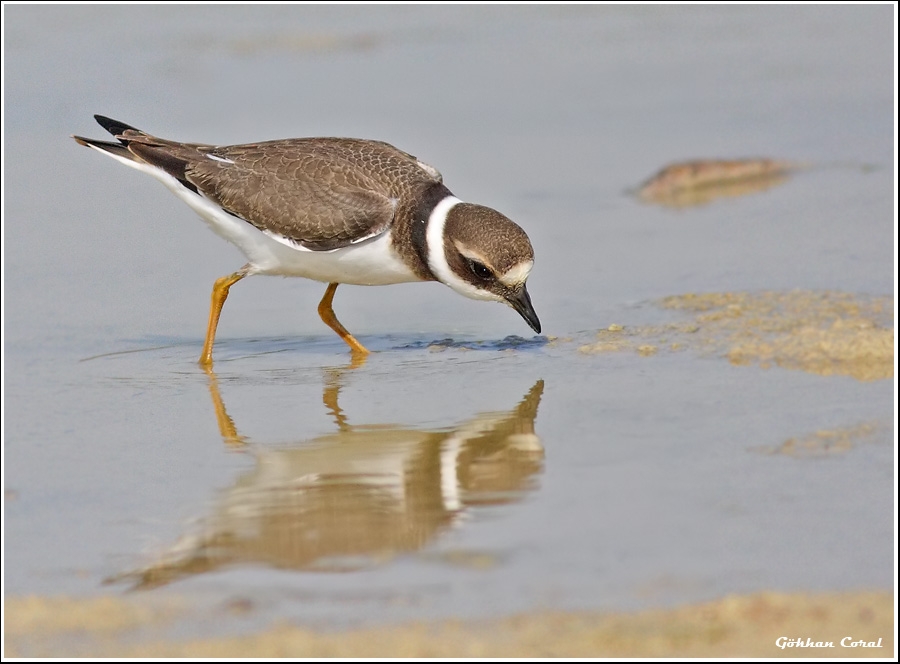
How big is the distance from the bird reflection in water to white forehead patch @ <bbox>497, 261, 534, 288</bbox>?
92 cm

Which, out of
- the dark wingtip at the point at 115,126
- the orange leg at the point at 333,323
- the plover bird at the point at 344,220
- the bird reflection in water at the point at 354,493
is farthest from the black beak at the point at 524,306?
the dark wingtip at the point at 115,126

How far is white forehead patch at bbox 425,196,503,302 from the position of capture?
7512 millimetres

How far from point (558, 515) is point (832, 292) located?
3796 millimetres

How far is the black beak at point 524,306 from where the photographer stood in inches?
292

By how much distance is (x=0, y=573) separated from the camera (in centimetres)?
468

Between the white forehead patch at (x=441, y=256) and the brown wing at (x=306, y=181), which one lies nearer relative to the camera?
the white forehead patch at (x=441, y=256)

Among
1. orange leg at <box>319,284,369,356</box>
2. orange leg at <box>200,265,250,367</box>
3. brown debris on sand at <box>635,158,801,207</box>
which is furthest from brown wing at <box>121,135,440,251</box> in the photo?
brown debris on sand at <box>635,158,801,207</box>

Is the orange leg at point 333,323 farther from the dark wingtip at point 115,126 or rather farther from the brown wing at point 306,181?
the dark wingtip at point 115,126

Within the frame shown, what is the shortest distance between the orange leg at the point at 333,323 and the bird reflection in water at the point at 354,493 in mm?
1214

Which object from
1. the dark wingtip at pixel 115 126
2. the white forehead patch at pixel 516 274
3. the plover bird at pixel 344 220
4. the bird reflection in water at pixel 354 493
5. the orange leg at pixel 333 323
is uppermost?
the dark wingtip at pixel 115 126

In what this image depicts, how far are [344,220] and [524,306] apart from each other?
1207 millimetres

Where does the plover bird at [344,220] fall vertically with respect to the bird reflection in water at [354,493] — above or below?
above

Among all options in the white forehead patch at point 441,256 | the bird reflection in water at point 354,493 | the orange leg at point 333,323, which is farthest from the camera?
the orange leg at point 333,323

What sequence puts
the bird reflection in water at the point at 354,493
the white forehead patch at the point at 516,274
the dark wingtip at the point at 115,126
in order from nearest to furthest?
1. the bird reflection in water at the point at 354,493
2. the white forehead patch at the point at 516,274
3. the dark wingtip at the point at 115,126
